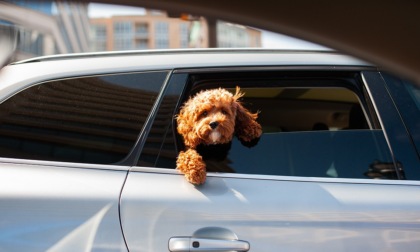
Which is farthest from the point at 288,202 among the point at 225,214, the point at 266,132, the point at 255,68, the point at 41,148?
the point at 41,148

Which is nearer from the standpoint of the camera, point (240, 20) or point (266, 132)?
point (240, 20)

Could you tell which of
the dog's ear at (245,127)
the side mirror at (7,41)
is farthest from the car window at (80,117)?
the side mirror at (7,41)

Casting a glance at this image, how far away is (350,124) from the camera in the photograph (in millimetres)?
2672

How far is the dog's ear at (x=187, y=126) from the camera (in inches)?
84.5

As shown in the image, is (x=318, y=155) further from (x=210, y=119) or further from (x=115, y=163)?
(x=115, y=163)

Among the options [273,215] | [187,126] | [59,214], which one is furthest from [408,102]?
[59,214]

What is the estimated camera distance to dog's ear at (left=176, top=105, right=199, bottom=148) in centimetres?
215

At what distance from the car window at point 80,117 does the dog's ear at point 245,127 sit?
0.37 meters

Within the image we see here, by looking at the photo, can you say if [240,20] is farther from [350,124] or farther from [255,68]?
[350,124]

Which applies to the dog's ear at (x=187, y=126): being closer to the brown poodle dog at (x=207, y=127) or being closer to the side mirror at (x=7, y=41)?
the brown poodle dog at (x=207, y=127)

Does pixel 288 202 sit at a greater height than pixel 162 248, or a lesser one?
greater

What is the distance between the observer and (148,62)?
7.60 feet

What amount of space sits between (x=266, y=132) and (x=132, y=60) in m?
0.70

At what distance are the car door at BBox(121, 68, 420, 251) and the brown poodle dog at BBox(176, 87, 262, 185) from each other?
48 mm
